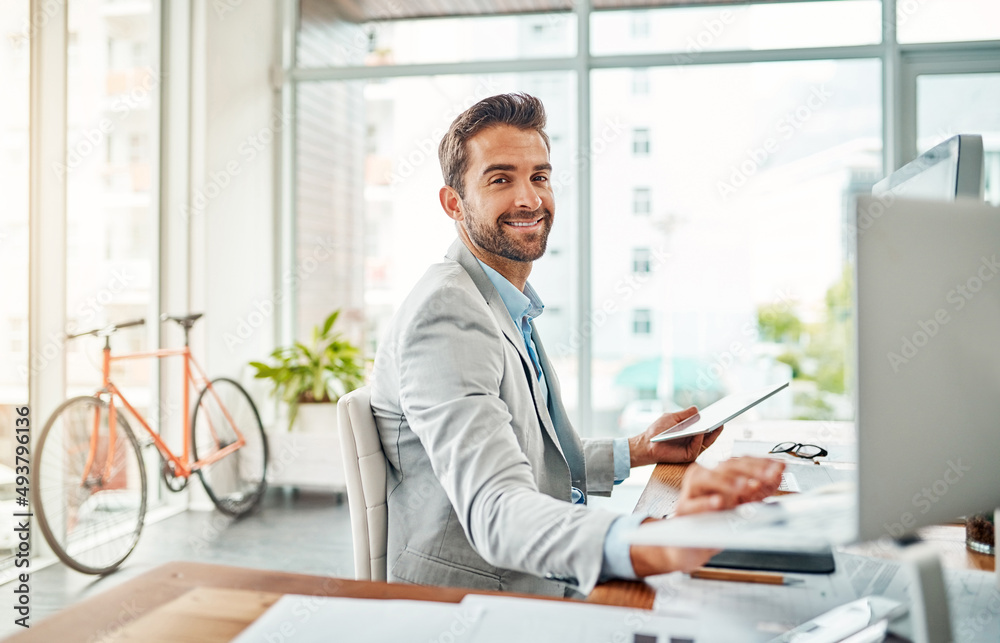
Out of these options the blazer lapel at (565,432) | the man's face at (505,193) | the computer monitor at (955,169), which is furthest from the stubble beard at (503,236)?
the computer monitor at (955,169)

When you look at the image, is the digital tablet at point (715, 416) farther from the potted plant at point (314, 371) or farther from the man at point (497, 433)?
the potted plant at point (314, 371)

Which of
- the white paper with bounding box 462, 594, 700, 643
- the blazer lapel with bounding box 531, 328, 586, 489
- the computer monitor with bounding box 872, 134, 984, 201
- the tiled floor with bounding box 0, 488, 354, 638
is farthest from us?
the tiled floor with bounding box 0, 488, 354, 638

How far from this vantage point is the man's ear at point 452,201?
135 cm

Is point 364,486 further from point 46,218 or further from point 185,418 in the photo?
point 185,418

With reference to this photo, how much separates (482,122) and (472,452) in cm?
65

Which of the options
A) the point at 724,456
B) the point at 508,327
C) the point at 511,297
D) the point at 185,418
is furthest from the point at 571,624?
the point at 185,418

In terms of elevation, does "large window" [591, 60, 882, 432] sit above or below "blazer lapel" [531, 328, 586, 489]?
above

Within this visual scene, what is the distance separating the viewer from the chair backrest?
3.51 feet

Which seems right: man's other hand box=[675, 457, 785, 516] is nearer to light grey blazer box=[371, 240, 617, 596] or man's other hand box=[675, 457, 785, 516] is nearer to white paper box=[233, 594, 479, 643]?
light grey blazer box=[371, 240, 617, 596]

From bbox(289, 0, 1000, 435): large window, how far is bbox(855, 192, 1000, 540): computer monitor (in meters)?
3.28

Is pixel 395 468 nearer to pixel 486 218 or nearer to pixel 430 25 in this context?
pixel 486 218

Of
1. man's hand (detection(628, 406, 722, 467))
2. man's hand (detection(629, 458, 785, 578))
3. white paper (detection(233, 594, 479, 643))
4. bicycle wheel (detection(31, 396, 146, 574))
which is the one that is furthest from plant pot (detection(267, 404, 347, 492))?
man's hand (detection(629, 458, 785, 578))

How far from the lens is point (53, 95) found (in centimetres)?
282

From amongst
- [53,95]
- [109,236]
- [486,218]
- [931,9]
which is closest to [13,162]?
[53,95]
